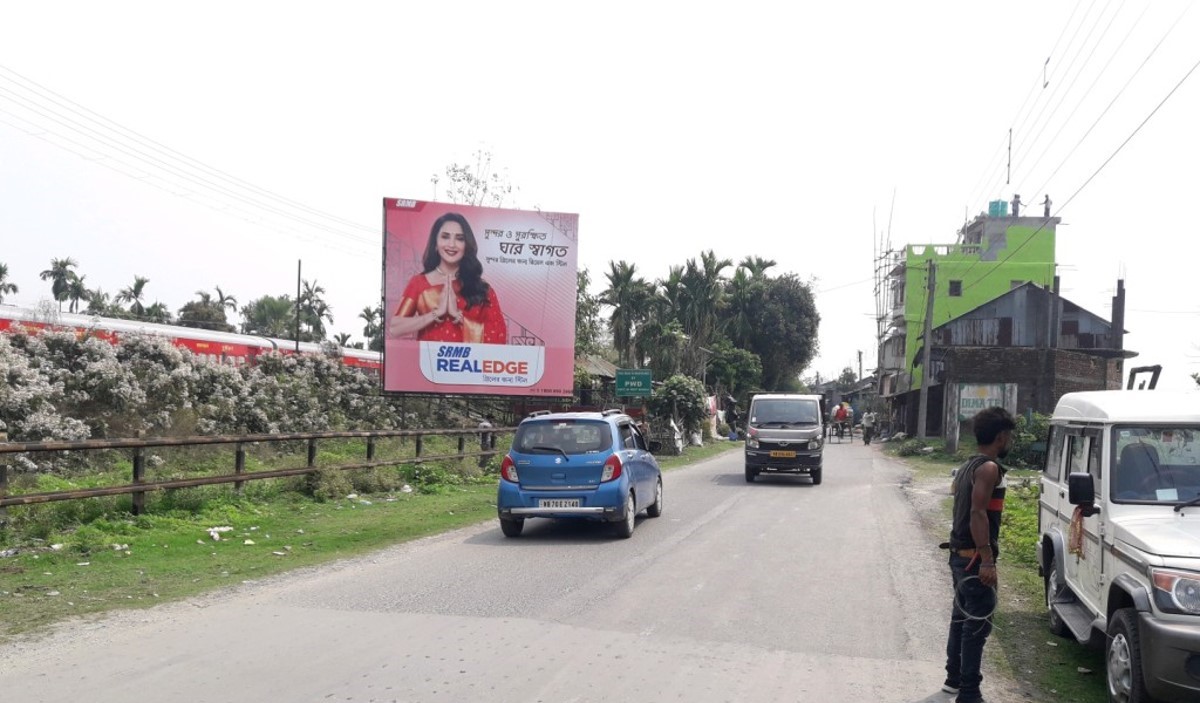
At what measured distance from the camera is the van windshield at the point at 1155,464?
6.40 meters

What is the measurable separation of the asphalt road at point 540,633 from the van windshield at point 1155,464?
1832 millimetres

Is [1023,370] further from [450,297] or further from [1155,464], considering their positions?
[1155,464]

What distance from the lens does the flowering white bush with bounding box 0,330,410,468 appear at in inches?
705

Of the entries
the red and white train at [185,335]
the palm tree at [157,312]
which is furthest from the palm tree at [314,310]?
the red and white train at [185,335]

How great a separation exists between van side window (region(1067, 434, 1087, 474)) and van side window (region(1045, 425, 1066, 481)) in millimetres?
280

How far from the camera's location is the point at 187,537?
11.6 meters

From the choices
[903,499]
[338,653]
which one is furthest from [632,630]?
[903,499]

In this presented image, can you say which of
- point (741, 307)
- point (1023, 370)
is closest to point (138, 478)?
point (1023, 370)

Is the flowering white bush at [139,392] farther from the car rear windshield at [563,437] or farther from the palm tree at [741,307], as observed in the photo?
the palm tree at [741,307]

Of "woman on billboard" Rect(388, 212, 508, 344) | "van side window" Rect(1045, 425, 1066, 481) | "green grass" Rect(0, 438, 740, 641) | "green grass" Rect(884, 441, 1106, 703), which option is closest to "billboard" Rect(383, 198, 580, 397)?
"woman on billboard" Rect(388, 212, 508, 344)

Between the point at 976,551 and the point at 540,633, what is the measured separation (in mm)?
3244

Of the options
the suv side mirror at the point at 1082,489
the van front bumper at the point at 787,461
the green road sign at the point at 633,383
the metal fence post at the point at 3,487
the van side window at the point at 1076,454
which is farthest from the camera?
the green road sign at the point at 633,383

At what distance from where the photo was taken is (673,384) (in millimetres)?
36125

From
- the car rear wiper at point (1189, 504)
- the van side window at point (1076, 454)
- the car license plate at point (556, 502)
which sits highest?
the van side window at point (1076, 454)
